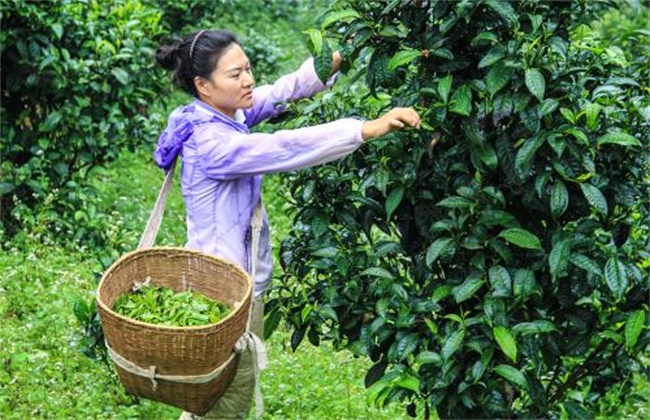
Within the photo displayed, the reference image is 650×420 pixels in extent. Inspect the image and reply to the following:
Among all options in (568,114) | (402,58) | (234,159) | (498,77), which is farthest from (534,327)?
(234,159)

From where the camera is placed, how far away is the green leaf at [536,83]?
9.97 ft

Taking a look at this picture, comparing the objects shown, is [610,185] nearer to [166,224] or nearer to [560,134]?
[560,134]

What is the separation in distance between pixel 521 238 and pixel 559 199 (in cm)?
16

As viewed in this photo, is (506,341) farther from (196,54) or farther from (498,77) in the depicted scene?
(196,54)

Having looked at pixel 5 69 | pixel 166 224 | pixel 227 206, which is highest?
pixel 227 206

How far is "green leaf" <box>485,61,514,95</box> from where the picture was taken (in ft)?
10.2

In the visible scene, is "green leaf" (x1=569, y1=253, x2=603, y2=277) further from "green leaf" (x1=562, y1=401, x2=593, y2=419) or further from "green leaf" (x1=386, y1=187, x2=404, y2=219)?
"green leaf" (x1=562, y1=401, x2=593, y2=419)

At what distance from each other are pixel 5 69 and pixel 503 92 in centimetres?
367

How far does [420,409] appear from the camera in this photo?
516 centimetres

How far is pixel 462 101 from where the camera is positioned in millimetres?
3213

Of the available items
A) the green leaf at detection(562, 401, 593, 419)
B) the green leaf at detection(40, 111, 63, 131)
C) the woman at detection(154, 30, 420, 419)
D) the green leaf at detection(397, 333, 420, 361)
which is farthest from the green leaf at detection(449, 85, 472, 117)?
the green leaf at detection(40, 111, 63, 131)

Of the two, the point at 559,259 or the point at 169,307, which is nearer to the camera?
the point at 559,259

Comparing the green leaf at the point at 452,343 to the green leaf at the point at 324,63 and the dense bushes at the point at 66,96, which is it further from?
the dense bushes at the point at 66,96

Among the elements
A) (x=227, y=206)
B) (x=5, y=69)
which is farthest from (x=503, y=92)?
(x=5, y=69)
